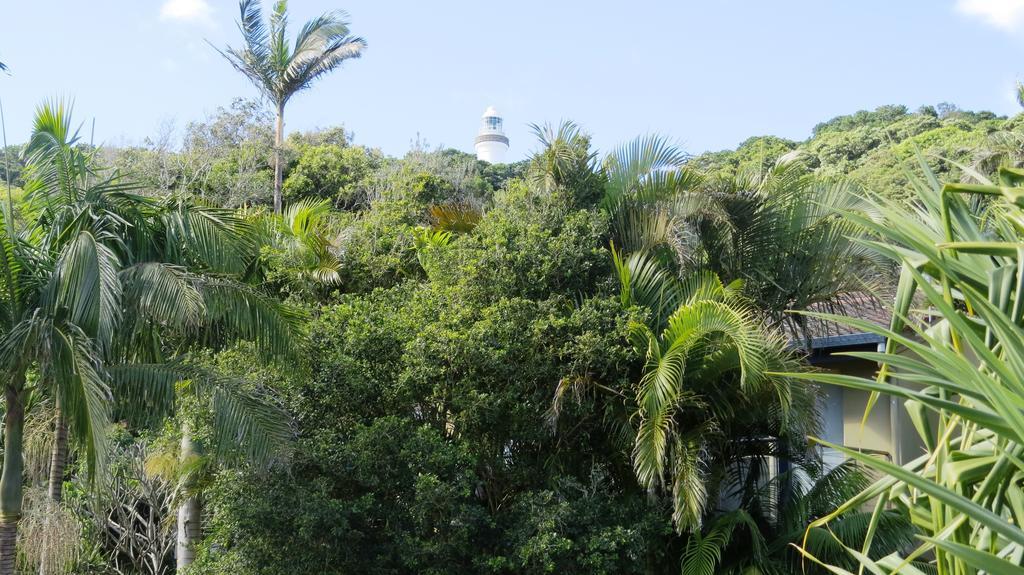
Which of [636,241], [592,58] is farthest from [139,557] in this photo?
[592,58]

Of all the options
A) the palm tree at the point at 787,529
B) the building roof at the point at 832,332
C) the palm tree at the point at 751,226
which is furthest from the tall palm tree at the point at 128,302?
the building roof at the point at 832,332

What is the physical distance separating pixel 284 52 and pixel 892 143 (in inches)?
702

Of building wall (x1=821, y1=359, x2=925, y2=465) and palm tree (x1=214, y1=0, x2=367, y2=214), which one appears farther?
palm tree (x1=214, y1=0, x2=367, y2=214)

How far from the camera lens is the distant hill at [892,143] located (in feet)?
68.1

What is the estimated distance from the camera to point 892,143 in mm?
26766

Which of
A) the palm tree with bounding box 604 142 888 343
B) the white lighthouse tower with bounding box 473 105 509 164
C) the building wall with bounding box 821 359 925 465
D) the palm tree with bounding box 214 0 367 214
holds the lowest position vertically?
the building wall with bounding box 821 359 925 465

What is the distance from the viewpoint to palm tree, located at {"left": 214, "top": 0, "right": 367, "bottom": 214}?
1756cm

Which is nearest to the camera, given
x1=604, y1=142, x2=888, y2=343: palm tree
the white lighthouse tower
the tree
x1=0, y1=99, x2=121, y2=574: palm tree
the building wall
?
the tree

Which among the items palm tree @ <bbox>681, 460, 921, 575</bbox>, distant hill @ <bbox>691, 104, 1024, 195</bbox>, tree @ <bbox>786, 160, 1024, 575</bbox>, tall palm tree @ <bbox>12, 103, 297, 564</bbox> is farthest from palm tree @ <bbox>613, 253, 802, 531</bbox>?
distant hill @ <bbox>691, 104, 1024, 195</bbox>

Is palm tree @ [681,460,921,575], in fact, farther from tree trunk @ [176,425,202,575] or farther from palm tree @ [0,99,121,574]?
palm tree @ [0,99,121,574]

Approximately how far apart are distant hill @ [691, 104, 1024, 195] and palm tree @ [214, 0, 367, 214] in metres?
8.51

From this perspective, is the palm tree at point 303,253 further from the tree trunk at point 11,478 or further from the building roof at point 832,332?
the building roof at point 832,332

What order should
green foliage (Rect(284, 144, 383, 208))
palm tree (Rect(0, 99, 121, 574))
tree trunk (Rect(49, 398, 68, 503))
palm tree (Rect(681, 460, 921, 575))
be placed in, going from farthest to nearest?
green foliage (Rect(284, 144, 383, 208))
palm tree (Rect(681, 460, 921, 575))
tree trunk (Rect(49, 398, 68, 503))
palm tree (Rect(0, 99, 121, 574))

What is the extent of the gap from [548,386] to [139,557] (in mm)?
7534
